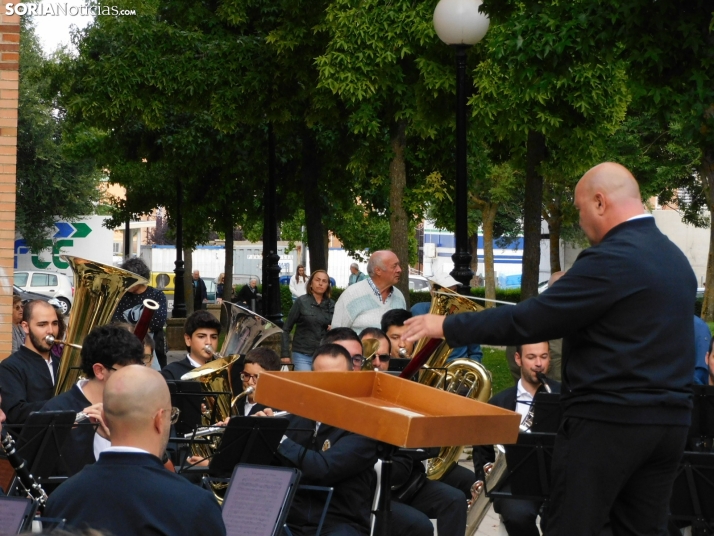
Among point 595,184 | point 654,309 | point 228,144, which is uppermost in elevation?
point 228,144

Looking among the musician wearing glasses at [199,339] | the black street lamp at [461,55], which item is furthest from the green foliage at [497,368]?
the musician wearing glasses at [199,339]

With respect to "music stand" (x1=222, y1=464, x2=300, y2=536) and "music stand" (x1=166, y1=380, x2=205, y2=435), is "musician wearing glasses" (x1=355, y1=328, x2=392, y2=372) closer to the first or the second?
"music stand" (x1=166, y1=380, x2=205, y2=435)

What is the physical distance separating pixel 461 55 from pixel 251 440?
524cm

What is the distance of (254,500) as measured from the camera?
479 cm

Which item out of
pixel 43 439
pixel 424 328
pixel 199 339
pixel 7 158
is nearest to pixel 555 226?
pixel 7 158

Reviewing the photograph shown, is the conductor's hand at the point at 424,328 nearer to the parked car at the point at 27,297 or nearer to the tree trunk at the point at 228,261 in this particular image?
the parked car at the point at 27,297

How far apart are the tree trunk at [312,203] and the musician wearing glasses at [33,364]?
13.0 meters

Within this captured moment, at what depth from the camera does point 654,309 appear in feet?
13.8

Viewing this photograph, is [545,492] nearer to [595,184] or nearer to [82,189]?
[595,184]

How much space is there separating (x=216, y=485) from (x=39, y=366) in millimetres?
1364

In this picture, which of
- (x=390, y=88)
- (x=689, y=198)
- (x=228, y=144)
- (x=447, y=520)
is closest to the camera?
(x=447, y=520)

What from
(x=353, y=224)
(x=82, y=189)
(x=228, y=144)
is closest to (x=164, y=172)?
(x=228, y=144)

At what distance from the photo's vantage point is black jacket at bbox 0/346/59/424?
6.21 meters

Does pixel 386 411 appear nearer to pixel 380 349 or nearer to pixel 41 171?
pixel 380 349
